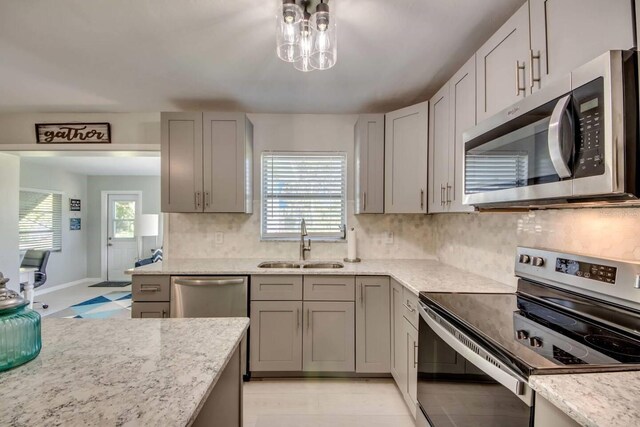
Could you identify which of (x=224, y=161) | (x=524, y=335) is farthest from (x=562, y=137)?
(x=224, y=161)

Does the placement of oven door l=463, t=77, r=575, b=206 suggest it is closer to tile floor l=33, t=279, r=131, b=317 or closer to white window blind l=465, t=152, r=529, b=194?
white window blind l=465, t=152, r=529, b=194

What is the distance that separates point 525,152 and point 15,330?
5.59 ft

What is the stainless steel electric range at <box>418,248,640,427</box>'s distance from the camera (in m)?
0.90

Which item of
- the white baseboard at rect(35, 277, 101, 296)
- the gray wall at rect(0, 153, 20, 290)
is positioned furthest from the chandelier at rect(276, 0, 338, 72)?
the white baseboard at rect(35, 277, 101, 296)

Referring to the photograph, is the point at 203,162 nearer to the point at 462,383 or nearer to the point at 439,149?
the point at 439,149

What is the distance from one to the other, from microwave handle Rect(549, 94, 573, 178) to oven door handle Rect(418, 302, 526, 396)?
0.64 meters

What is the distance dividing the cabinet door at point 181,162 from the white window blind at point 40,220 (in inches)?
172

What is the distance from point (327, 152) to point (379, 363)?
76.5 inches

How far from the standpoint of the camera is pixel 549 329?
1145mm

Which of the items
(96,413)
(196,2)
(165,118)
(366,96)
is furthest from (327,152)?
(96,413)

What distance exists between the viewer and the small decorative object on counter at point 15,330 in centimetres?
76

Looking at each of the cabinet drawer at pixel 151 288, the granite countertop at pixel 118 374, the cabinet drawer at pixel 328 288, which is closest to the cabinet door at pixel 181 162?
the cabinet drawer at pixel 151 288

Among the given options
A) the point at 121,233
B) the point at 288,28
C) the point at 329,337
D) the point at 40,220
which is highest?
the point at 288,28

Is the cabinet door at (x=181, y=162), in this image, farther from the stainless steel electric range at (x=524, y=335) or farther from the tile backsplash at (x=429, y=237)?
the stainless steel electric range at (x=524, y=335)
